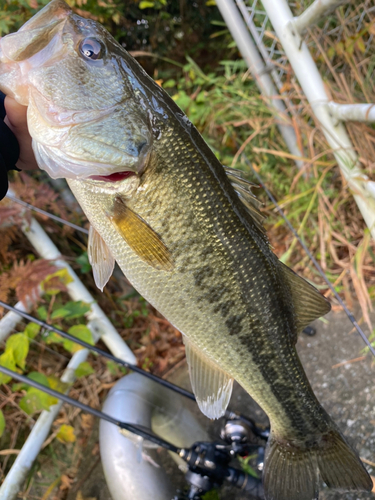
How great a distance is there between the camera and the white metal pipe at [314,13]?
2.09 m

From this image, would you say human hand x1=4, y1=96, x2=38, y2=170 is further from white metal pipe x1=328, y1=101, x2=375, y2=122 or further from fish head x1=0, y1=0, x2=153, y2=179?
white metal pipe x1=328, y1=101, x2=375, y2=122

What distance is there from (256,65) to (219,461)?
11.2 ft

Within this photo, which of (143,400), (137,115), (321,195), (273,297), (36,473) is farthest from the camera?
(321,195)

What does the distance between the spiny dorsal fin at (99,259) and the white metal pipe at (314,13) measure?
203 cm

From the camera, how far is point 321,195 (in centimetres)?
304

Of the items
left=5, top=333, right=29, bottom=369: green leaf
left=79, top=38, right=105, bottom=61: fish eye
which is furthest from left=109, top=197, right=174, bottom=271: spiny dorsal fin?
left=5, top=333, right=29, bottom=369: green leaf

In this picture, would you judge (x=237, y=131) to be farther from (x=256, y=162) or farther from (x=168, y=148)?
(x=168, y=148)

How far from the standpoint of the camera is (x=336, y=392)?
2498 mm

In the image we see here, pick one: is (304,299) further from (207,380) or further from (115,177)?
(115,177)

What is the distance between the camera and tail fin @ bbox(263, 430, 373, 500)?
146cm

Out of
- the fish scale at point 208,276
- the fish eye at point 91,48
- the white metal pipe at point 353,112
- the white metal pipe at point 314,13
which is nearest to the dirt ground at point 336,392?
the fish scale at point 208,276

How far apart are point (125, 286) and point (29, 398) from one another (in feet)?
5.05

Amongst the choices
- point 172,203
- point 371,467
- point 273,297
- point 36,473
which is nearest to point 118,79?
point 172,203

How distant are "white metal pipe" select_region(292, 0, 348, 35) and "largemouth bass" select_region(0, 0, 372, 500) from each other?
1.58 meters
